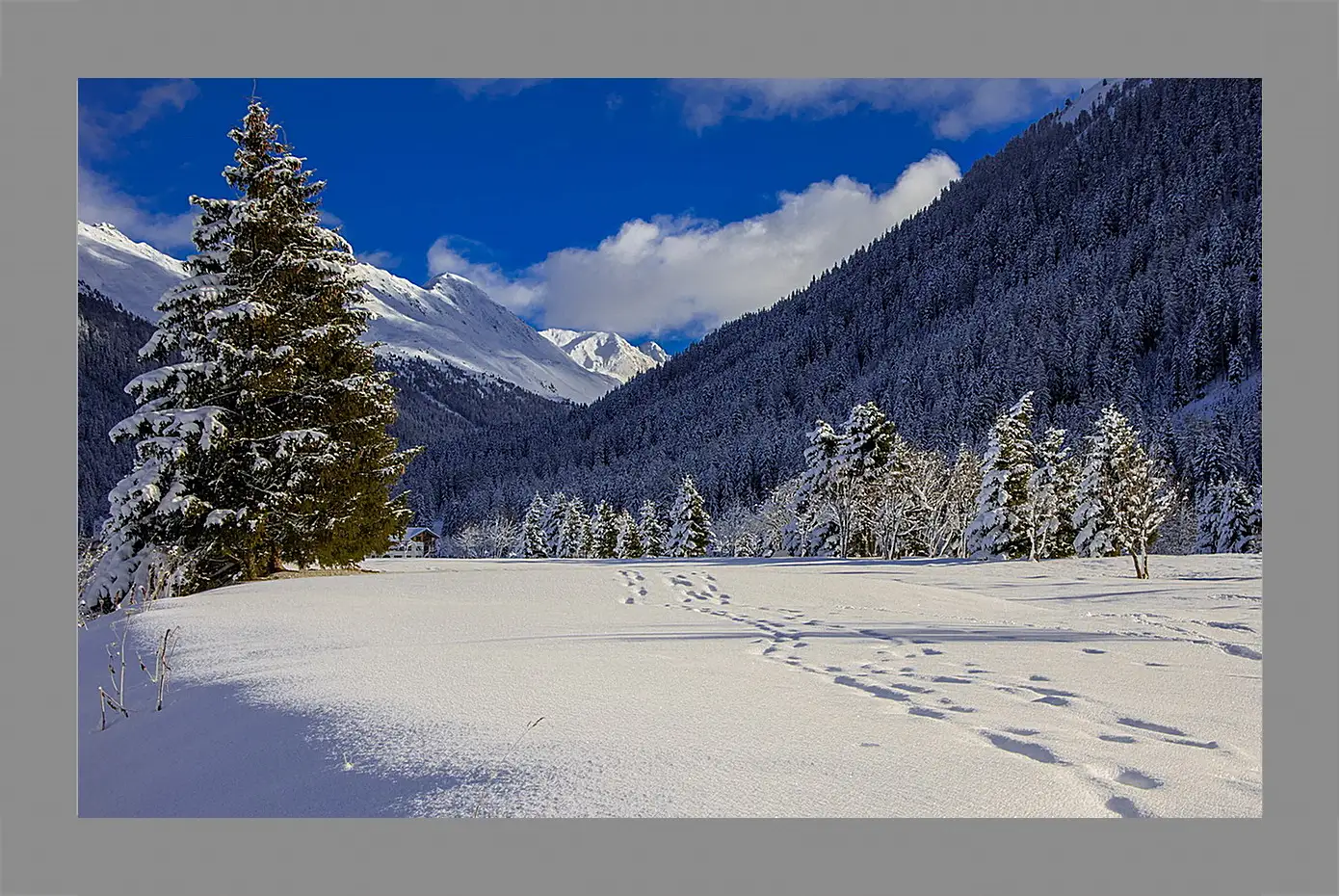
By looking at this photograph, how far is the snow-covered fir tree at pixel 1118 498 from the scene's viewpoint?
1955 centimetres

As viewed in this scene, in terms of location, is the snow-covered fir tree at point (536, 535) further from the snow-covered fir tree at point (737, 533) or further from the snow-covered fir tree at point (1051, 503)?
the snow-covered fir tree at point (1051, 503)

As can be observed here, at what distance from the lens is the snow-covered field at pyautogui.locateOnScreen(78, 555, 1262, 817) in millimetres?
3070

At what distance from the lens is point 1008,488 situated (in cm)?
3231

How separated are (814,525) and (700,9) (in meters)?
35.8

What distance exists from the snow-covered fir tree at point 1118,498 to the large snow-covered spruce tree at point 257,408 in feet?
55.9

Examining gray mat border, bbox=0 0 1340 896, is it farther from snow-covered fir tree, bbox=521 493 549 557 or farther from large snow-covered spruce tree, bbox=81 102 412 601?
snow-covered fir tree, bbox=521 493 549 557

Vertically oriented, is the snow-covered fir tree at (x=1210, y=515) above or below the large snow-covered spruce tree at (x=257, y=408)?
below

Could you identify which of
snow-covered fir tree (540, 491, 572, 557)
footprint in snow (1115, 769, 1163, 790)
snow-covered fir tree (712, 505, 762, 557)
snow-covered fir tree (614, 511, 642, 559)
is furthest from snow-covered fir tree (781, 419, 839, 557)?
footprint in snow (1115, 769, 1163, 790)

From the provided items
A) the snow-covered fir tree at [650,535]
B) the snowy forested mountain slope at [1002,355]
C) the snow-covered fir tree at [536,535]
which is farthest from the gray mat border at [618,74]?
the snow-covered fir tree at [536,535]

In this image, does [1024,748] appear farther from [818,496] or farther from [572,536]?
[572,536]

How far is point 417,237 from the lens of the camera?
744 centimetres

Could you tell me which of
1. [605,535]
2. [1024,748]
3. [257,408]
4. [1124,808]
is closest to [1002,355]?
[605,535]
